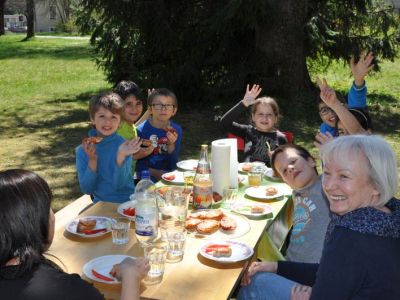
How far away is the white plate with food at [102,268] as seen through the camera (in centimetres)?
206

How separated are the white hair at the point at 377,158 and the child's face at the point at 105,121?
2023 mm

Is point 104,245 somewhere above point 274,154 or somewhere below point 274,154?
below

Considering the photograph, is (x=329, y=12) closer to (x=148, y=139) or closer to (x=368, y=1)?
(x=368, y=1)

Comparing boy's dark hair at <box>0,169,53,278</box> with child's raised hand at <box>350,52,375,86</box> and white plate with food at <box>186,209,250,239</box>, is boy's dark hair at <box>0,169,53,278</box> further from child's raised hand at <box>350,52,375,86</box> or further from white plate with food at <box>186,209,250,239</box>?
child's raised hand at <box>350,52,375,86</box>

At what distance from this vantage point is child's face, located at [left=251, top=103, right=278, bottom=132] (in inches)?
173

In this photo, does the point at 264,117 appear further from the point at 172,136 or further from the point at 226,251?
the point at 226,251

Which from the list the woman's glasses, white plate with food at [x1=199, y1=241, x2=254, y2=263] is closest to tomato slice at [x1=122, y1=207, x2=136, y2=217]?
white plate with food at [x1=199, y1=241, x2=254, y2=263]

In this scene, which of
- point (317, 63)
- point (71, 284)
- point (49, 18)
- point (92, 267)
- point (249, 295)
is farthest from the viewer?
point (49, 18)

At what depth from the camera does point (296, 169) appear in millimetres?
2889

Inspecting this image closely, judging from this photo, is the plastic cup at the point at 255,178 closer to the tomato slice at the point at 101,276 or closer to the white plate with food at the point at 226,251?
the white plate with food at the point at 226,251

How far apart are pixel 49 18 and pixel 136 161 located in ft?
218

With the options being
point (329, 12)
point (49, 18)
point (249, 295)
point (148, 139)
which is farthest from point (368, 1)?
point (49, 18)

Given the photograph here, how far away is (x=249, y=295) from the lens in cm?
252

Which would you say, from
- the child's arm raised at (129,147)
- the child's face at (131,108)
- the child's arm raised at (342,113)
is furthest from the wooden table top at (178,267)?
the child's face at (131,108)
